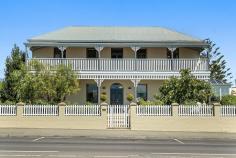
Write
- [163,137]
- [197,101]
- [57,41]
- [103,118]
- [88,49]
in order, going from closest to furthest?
[163,137] → [103,118] → [197,101] → [57,41] → [88,49]

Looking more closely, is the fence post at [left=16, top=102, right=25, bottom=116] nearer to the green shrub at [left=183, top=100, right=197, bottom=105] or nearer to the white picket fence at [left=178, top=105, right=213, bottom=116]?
the white picket fence at [left=178, top=105, right=213, bottom=116]

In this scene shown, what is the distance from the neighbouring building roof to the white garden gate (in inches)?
409

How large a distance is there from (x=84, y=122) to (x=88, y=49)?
1289cm

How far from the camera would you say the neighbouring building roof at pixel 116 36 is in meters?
33.7

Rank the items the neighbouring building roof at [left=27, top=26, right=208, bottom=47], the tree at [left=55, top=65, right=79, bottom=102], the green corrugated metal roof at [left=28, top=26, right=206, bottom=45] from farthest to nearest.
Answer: the green corrugated metal roof at [left=28, top=26, right=206, bottom=45] < the neighbouring building roof at [left=27, top=26, right=208, bottom=47] < the tree at [left=55, top=65, right=79, bottom=102]

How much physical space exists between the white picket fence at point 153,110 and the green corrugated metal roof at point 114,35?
10603 millimetres

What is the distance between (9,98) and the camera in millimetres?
33812

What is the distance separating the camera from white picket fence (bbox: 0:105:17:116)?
24.4 m

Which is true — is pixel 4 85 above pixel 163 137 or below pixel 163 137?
above

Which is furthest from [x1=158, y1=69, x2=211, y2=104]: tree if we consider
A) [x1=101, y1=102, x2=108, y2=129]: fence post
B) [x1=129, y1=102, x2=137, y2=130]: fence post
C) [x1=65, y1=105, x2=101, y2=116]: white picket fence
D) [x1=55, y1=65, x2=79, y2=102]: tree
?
[x1=55, y1=65, x2=79, y2=102]: tree

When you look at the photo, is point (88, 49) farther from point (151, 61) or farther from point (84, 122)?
point (84, 122)

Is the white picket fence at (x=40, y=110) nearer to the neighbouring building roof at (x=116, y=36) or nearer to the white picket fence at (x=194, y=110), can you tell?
the white picket fence at (x=194, y=110)

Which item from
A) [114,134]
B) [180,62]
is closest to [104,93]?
[180,62]

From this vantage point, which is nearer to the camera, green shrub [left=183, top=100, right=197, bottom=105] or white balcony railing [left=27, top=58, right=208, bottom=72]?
green shrub [left=183, top=100, right=197, bottom=105]
